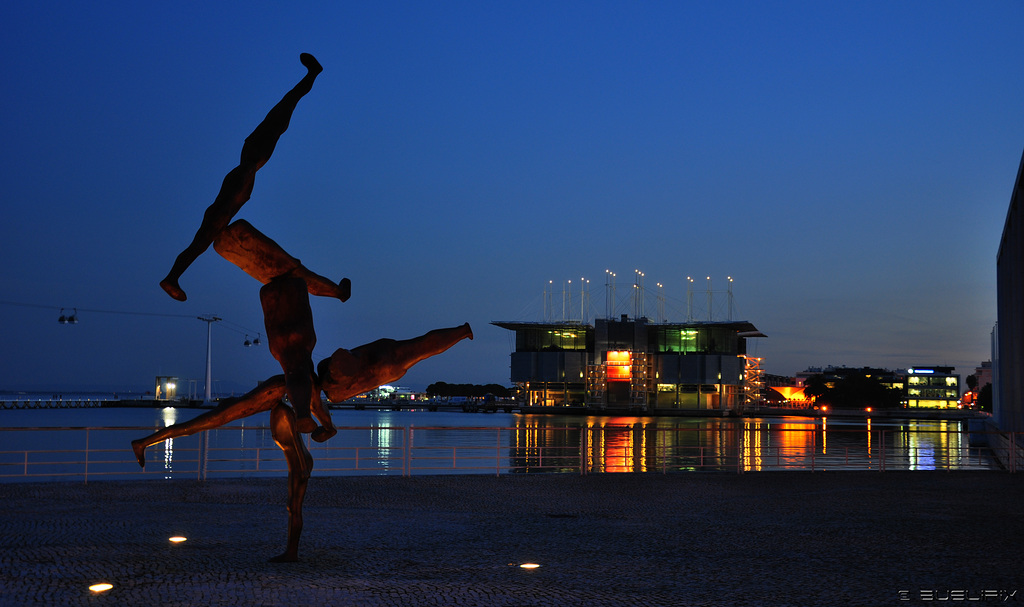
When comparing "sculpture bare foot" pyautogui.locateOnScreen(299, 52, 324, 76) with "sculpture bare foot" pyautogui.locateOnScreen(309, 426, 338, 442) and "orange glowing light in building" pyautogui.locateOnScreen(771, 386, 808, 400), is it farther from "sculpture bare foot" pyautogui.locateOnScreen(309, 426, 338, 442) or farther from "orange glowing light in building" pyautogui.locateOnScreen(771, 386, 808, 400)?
"orange glowing light in building" pyautogui.locateOnScreen(771, 386, 808, 400)

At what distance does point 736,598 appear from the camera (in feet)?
22.6

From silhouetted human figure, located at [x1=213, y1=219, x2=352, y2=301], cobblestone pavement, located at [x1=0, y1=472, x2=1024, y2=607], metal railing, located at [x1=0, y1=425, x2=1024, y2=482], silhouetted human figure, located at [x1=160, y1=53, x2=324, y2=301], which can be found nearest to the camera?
cobblestone pavement, located at [x1=0, y1=472, x2=1024, y2=607]

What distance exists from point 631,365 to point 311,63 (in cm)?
11628

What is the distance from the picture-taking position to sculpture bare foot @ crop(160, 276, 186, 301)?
722 cm

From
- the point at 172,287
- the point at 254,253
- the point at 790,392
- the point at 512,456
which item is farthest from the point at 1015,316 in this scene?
the point at 790,392

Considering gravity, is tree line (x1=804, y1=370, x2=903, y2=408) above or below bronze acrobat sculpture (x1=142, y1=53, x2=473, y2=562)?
below

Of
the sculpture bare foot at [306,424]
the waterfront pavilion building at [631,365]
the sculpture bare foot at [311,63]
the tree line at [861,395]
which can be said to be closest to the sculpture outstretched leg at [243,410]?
the sculpture bare foot at [306,424]

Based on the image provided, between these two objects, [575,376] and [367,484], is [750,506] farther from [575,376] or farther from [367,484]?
[575,376]

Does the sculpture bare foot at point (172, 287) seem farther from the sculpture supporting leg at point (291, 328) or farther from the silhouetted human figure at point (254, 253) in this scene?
the sculpture supporting leg at point (291, 328)

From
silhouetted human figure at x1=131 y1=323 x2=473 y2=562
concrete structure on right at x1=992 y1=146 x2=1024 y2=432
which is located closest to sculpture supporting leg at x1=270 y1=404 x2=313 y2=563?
silhouetted human figure at x1=131 y1=323 x2=473 y2=562

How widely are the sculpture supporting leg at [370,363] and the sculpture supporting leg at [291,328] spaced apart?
0.20m

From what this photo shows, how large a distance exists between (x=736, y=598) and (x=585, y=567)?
5.51 feet

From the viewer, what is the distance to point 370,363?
8.05 metres

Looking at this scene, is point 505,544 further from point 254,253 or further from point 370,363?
point 254,253
